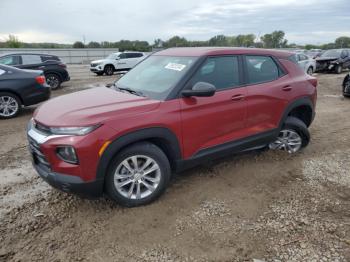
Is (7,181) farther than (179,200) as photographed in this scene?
Yes

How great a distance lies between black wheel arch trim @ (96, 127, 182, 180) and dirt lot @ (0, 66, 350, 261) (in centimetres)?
56

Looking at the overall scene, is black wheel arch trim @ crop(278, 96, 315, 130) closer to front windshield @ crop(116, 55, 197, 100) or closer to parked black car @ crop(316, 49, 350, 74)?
front windshield @ crop(116, 55, 197, 100)

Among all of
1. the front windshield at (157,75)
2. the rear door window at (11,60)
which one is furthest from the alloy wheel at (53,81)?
the front windshield at (157,75)

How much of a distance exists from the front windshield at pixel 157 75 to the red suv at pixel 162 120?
18 mm

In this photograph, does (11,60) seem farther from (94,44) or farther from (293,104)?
(94,44)

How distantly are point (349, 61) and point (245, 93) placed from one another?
17.9 m

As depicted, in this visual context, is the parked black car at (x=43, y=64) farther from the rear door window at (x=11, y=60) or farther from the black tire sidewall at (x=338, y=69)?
the black tire sidewall at (x=338, y=69)

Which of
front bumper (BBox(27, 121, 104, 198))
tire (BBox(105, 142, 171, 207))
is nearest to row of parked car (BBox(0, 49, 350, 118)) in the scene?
tire (BBox(105, 142, 171, 207))

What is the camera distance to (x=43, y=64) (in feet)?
41.1

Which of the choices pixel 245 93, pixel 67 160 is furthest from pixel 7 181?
pixel 245 93

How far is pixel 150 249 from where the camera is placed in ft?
9.22

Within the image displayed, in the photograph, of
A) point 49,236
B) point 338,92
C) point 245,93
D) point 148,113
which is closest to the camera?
point 49,236

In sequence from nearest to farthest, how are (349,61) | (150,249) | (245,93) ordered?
(150,249) → (245,93) → (349,61)

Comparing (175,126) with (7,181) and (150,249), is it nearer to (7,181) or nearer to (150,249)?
(150,249)
